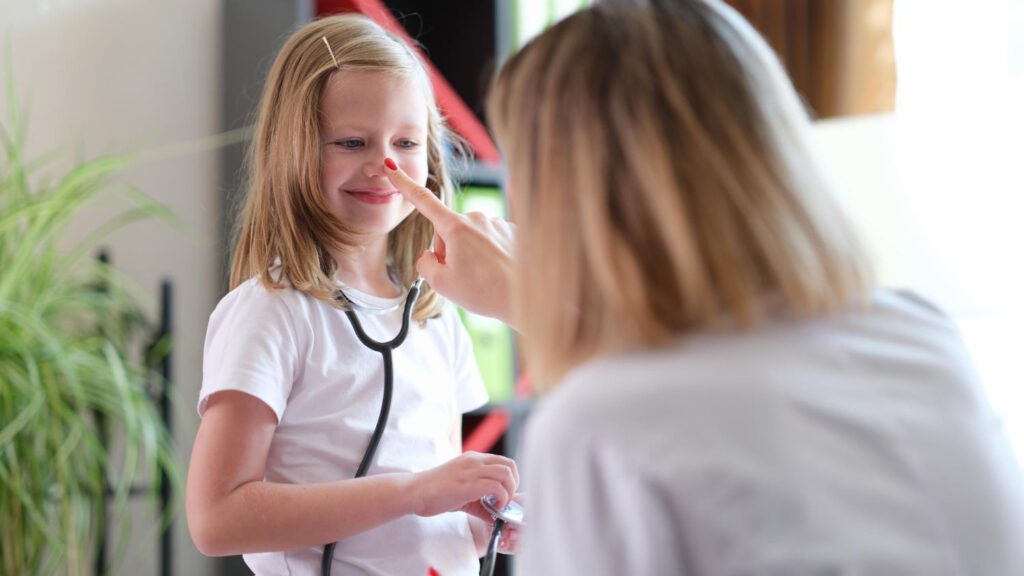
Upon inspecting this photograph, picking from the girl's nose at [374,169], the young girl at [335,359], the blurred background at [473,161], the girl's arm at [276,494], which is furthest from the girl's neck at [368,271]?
the blurred background at [473,161]

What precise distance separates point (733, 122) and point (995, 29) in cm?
173

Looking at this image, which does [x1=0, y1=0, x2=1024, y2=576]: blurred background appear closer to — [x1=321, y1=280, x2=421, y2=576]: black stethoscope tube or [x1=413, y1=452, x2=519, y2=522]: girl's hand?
[x1=321, y1=280, x2=421, y2=576]: black stethoscope tube

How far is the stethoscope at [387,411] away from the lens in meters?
1.06

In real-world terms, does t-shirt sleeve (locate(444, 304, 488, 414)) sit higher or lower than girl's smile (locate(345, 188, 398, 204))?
lower

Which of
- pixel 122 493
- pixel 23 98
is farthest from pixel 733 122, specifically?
pixel 23 98

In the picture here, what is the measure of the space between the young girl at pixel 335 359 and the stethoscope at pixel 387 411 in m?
0.01

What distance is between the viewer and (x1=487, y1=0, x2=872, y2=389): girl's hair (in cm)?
68

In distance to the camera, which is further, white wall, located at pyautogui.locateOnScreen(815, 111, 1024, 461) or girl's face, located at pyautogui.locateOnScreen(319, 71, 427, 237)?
white wall, located at pyautogui.locateOnScreen(815, 111, 1024, 461)

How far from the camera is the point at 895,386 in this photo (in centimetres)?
69

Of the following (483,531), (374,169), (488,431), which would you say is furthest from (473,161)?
(483,531)

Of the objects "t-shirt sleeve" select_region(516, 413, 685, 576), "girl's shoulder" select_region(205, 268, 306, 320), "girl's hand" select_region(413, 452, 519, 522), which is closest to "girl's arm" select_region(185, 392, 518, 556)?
"girl's hand" select_region(413, 452, 519, 522)

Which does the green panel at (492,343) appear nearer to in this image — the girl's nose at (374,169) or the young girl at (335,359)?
the young girl at (335,359)

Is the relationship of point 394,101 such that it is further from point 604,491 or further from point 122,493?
point 122,493

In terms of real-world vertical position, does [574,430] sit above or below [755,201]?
below
